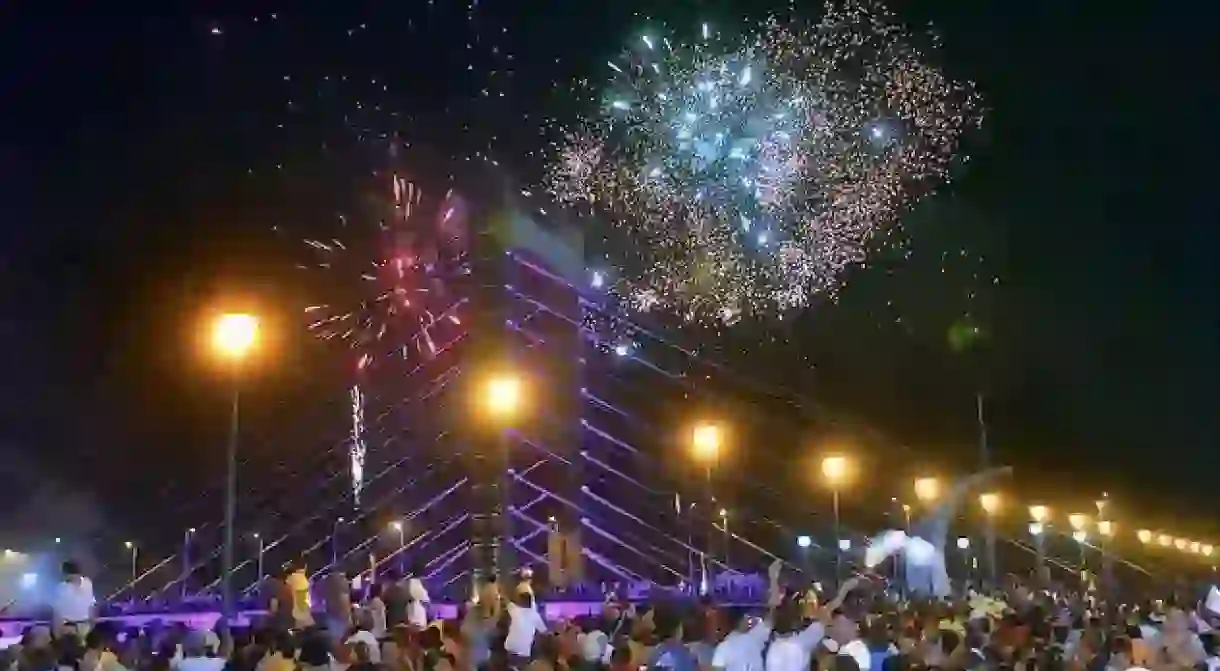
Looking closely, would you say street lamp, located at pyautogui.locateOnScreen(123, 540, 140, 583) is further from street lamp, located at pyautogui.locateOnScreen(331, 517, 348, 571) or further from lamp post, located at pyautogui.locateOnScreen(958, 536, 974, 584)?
lamp post, located at pyautogui.locateOnScreen(958, 536, 974, 584)

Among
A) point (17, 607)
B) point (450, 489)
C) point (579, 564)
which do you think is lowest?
point (17, 607)

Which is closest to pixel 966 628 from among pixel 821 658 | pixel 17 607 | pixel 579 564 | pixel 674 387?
pixel 821 658

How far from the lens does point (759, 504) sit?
2099 inches

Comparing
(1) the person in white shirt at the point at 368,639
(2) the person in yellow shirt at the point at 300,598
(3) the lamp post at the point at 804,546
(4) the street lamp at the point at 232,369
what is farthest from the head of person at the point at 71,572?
(3) the lamp post at the point at 804,546

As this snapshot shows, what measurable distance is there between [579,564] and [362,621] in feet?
76.5

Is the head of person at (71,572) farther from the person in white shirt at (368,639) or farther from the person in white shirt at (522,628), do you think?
the person in white shirt at (522,628)

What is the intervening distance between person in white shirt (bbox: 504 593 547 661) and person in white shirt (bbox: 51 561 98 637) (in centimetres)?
403

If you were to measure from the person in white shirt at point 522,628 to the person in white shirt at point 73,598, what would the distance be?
4.03 m

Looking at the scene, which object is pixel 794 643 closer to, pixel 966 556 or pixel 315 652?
pixel 315 652

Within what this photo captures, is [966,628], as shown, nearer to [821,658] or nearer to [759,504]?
[821,658]

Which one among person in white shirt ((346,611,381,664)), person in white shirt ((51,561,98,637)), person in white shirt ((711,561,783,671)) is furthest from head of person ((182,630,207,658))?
person in white shirt ((711,561,783,671))

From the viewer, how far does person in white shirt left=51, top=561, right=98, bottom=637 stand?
13.3 metres

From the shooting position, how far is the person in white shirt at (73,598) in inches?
522

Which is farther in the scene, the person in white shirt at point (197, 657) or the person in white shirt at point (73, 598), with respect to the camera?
the person in white shirt at point (73, 598)
